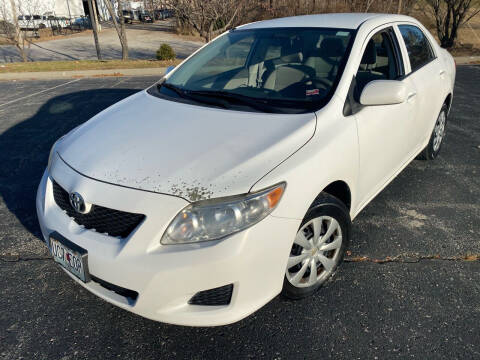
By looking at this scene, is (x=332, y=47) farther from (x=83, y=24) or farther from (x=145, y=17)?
(x=145, y=17)

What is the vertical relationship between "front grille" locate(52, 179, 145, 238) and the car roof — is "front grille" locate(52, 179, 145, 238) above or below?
below

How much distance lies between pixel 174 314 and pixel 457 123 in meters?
5.87

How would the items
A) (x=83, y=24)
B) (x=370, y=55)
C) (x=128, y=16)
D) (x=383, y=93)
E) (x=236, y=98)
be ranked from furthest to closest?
(x=128, y=16)
(x=83, y=24)
(x=370, y=55)
(x=236, y=98)
(x=383, y=93)

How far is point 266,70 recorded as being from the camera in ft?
9.77

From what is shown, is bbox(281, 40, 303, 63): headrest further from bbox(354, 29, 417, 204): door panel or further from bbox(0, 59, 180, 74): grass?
bbox(0, 59, 180, 74): grass

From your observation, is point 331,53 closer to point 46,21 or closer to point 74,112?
point 74,112

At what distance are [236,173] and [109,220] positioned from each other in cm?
69

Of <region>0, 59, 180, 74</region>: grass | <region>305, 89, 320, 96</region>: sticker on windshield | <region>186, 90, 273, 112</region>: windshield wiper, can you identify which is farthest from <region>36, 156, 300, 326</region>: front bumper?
<region>0, 59, 180, 74</region>: grass

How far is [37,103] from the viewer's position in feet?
25.3

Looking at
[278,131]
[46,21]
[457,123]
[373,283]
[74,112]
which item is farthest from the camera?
[46,21]

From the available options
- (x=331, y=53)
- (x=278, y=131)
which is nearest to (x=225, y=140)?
(x=278, y=131)

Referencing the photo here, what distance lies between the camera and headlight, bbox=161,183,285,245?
175 centimetres

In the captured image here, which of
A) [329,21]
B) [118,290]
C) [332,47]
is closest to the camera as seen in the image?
[118,290]

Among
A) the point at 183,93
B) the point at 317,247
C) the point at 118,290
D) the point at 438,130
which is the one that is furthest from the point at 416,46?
the point at 118,290
